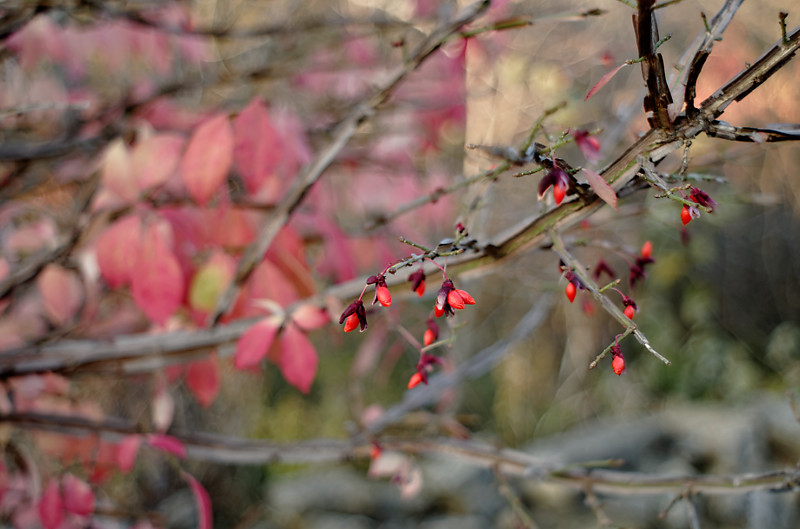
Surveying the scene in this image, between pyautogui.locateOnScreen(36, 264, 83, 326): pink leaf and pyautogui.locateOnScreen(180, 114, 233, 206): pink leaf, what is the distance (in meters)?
0.33

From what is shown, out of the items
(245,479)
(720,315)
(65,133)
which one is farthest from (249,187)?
(720,315)

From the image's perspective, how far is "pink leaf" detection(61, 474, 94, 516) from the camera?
0.90 m

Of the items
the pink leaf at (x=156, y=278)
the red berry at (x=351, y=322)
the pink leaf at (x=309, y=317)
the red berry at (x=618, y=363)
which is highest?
the red berry at (x=351, y=322)

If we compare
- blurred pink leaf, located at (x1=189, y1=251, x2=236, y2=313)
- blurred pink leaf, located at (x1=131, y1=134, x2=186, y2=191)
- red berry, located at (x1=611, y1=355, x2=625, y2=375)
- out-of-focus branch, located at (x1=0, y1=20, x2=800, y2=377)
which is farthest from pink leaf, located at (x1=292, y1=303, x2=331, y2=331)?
red berry, located at (x1=611, y1=355, x2=625, y2=375)

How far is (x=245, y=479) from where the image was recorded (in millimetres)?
3092

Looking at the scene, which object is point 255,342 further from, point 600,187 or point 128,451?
point 600,187

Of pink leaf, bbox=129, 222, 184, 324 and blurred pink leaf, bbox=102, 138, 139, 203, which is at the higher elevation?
blurred pink leaf, bbox=102, 138, 139, 203

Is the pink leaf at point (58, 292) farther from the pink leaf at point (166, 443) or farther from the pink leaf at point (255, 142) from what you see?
the pink leaf at point (255, 142)

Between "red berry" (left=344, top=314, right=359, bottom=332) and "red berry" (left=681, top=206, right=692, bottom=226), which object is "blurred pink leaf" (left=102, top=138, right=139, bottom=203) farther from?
"red berry" (left=681, top=206, right=692, bottom=226)

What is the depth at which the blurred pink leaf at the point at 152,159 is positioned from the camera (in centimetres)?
85

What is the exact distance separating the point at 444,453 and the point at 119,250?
61 centimetres

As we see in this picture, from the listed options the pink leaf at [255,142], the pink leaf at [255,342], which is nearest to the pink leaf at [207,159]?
the pink leaf at [255,142]

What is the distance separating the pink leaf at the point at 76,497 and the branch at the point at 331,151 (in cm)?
35

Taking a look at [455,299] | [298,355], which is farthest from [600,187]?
[298,355]
